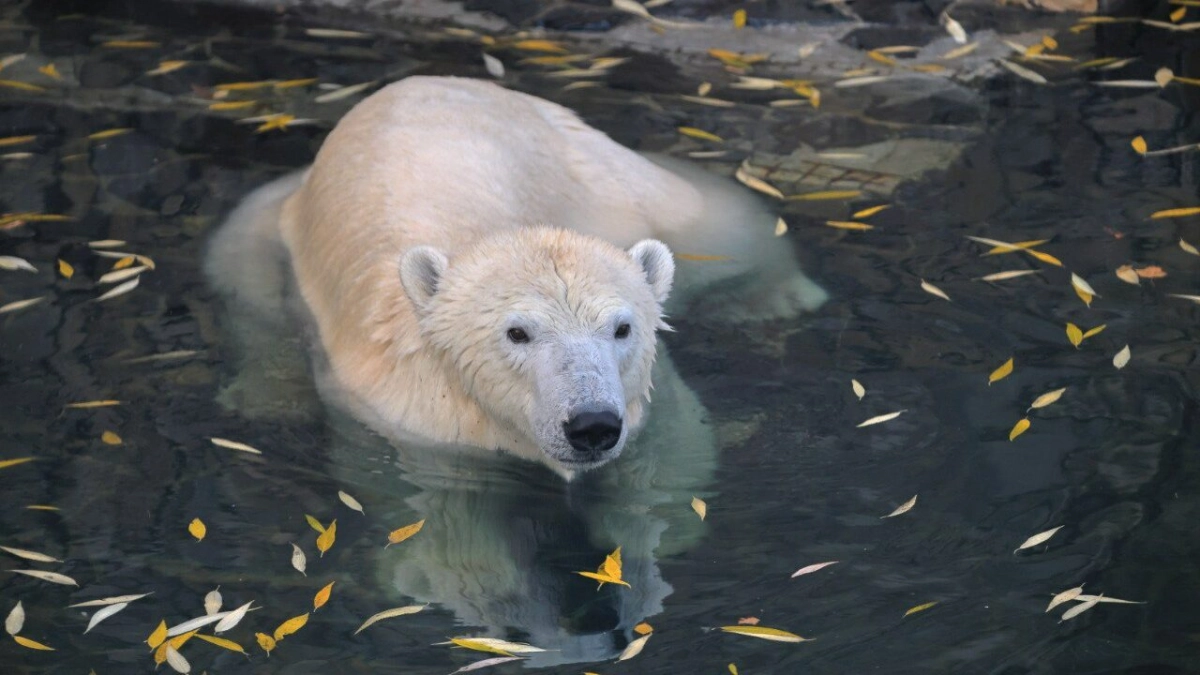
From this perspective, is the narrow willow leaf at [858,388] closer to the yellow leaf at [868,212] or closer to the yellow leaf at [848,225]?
the yellow leaf at [848,225]

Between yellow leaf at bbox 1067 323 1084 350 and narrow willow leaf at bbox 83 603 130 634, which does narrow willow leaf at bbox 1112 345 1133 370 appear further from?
narrow willow leaf at bbox 83 603 130 634

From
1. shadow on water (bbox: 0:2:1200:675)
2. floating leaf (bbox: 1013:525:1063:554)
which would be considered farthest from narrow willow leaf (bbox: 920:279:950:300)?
floating leaf (bbox: 1013:525:1063:554)

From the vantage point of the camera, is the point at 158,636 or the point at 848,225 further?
the point at 848,225

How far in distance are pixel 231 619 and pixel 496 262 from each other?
1495 mm

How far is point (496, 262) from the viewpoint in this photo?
17.0ft

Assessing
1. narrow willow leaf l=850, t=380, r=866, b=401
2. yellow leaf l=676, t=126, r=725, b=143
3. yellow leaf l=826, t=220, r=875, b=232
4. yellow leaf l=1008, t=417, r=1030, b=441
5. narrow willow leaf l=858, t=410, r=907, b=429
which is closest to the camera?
yellow leaf l=1008, t=417, r=1030, b=441

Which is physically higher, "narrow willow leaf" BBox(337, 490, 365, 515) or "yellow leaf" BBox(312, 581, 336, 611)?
"yellow leaf" BBox(312, 581, 336, 611)

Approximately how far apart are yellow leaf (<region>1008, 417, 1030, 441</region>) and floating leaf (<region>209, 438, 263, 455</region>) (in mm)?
2874

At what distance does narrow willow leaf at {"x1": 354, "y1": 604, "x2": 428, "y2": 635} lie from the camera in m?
4.68

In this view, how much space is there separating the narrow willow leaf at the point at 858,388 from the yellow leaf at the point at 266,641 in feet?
8.36

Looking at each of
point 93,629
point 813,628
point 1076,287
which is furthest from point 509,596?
point 1076,287

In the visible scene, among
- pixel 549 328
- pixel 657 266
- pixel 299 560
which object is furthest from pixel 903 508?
pixel 299 560

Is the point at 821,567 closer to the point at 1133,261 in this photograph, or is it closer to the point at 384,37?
the point at 1133,261

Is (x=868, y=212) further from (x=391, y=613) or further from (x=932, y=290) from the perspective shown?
(x=391, y=613)
